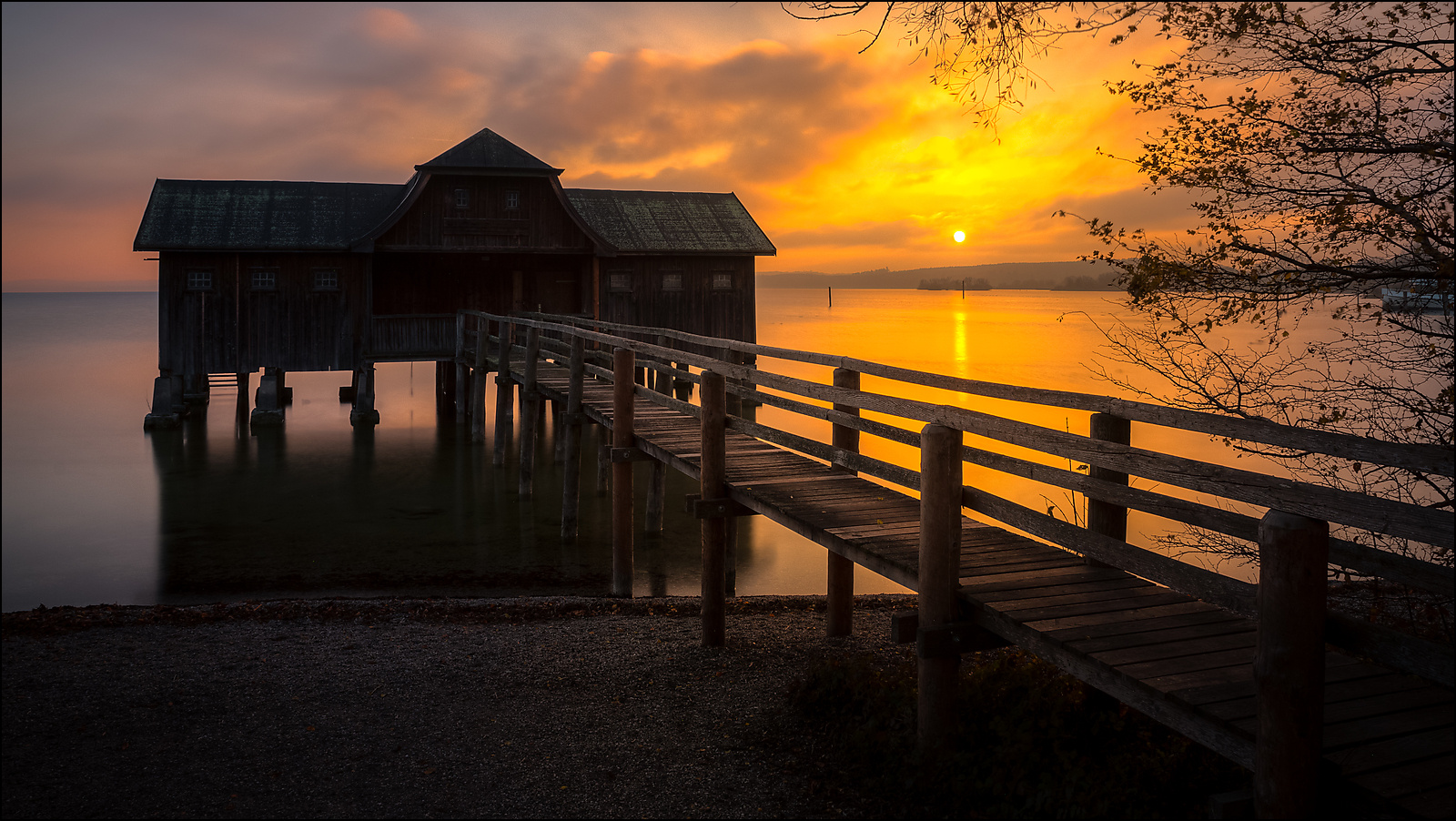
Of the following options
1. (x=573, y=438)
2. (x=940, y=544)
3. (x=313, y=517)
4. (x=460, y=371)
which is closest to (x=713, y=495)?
(x=940, y=544)

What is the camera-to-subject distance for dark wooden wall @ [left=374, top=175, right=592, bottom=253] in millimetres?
24094

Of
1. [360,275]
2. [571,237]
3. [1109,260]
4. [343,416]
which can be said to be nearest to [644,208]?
[571,237]

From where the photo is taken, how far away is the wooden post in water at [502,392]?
66.8ft

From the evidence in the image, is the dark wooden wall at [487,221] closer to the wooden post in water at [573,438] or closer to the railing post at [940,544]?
the wooden post in water at [573,438]

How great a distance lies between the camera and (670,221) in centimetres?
2816

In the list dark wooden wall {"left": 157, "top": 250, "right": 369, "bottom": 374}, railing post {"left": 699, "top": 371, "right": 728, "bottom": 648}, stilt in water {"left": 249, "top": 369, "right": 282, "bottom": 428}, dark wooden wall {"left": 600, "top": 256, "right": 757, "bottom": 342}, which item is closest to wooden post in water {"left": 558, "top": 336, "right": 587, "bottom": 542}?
railing post {"left": 699, "top": 371, "right": 728, "bottom": 648}

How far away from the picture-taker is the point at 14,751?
6453 millimetres

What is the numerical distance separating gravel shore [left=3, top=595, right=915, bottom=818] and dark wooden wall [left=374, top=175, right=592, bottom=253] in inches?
596

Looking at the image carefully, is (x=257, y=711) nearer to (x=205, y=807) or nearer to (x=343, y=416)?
(x=205, y=807)

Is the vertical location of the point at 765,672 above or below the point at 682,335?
below

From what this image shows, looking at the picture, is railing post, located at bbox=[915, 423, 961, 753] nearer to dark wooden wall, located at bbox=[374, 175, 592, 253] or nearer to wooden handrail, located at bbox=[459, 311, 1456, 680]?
wooden handrail, located at bbox=[459, 311, 1456, 680]

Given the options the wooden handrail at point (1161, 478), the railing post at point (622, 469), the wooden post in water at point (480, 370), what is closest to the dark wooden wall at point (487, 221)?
the wooden post in water at point (480, 370)

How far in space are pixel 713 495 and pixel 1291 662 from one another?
5.36 m

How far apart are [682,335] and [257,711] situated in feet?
21.3
